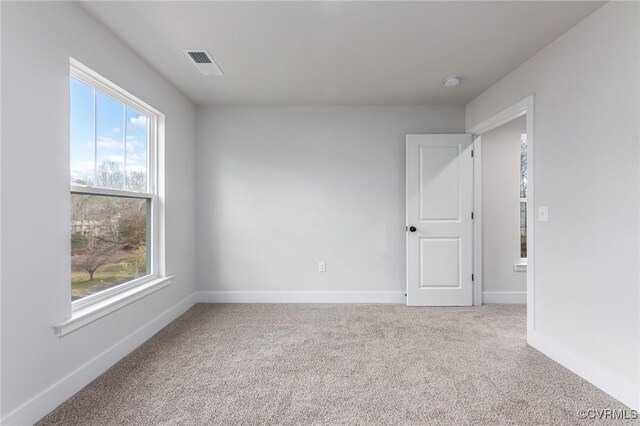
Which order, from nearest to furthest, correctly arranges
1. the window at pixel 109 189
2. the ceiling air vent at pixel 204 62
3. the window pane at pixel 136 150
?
1. the window at pixel 109 189
2. the ceiling air vent at pixel 204 62
3. the window pane at pixel 136 150

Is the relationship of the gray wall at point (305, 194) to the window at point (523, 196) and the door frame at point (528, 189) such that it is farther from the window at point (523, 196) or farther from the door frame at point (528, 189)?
the window at point (523, 196)

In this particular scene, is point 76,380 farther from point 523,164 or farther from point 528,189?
point 523,164

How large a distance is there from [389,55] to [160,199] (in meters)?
2.51

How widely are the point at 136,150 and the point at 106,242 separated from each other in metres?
0.88

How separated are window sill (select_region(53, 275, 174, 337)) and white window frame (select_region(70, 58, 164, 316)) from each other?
24 mm

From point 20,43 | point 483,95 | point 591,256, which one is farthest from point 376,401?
point 483,95

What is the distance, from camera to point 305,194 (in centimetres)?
376

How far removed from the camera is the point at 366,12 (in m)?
1.99

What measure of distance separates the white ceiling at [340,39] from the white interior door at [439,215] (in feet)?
2.24

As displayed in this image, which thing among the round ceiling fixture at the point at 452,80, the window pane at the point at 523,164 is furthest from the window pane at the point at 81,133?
the window pane at the point at 523,164

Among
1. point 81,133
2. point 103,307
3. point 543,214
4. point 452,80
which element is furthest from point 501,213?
point 81,133

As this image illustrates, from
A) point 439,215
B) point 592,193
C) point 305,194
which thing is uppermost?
point 305,194

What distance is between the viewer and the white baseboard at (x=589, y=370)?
1767mm

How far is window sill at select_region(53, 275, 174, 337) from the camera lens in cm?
182
